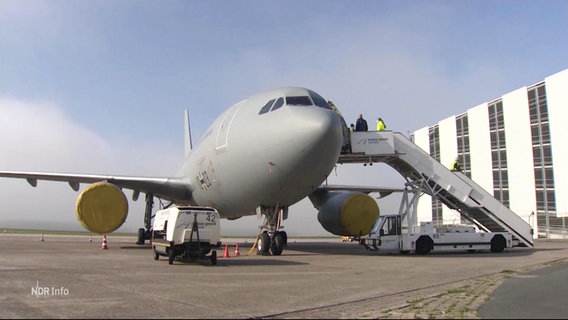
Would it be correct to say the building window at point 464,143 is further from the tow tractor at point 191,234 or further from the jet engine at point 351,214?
the tow tractor at point 191,234

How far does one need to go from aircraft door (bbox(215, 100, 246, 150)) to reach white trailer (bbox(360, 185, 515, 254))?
7.50 metres

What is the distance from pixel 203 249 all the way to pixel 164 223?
1871 millimetres

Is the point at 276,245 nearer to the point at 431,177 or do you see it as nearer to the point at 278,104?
the point at 278,104

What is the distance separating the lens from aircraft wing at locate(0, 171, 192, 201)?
20.4m

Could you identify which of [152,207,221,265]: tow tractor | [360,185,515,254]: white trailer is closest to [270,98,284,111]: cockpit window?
[152,207,221,265]: tow tractor

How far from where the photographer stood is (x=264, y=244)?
15258mm

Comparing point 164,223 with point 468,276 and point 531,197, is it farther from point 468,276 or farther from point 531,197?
point 531,197

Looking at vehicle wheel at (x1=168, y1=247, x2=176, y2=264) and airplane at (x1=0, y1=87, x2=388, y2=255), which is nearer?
vehicle wheel at (x1=168, y1=247, x2=176, y2=264)

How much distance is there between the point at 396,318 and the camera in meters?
5.55

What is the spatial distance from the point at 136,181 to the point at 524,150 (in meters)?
36.8

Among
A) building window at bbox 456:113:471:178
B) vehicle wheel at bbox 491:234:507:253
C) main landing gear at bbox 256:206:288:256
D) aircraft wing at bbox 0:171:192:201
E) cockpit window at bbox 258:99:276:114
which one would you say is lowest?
vehicle wheel at bbox 491:234:507:253

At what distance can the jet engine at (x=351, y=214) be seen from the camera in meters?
20.6

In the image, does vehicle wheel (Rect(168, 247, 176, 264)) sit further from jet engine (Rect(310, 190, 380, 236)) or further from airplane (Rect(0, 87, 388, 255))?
jet engine (Rect(310, 190, 380, 236))

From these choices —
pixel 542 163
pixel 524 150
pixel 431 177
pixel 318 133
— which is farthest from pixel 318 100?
pixel 524 150
